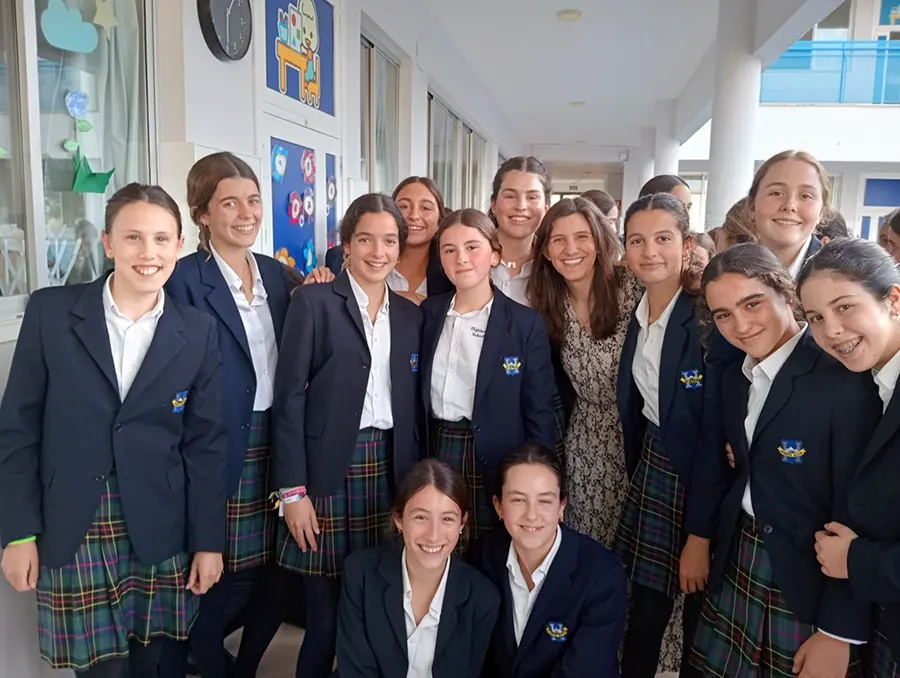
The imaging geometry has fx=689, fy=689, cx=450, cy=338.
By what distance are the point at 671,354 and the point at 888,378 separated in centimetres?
59

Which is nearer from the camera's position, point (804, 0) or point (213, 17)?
point (213, 17)

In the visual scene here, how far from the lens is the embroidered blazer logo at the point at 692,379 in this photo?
1.85 meters

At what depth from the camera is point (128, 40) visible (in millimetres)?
2391

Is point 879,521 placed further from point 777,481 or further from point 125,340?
point 125,340

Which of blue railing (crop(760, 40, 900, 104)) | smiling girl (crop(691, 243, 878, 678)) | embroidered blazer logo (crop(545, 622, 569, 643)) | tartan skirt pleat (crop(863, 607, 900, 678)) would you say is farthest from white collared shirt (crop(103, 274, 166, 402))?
blue railing (crop(760, 40, 900, 104))

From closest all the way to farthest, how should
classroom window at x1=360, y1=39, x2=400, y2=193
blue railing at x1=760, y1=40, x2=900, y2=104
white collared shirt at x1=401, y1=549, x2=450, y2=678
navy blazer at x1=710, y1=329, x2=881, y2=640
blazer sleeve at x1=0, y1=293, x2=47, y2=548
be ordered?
navy blazer at x1=710, y1=329, x2=881, y2=640
blazer sleeve at x1=0, y1=293, x2=47, y2=548
white collared shirt at x1=401, y1=549, x2=450, y2=678
classroom window at x1=360, y1=39, x2=400, y2=193
blue railing at x1=760, y1=40, x2=900, y2=104

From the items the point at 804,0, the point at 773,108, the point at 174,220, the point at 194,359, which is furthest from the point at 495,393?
the point at 773,108

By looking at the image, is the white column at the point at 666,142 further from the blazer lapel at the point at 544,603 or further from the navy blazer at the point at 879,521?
the navy blazer at the point at 879,521

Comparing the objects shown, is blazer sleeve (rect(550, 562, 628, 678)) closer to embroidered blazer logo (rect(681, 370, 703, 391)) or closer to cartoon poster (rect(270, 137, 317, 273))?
embroidered blazer logo (rect(681, 370, 703, 391))

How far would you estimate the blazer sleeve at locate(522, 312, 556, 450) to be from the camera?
81.6 inches

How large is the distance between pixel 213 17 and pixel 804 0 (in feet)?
10.8

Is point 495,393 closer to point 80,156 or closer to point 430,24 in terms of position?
point 80,156

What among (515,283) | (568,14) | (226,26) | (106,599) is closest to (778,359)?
(515,283)

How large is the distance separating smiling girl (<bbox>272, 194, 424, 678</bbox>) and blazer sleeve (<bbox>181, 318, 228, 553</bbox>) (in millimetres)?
183
